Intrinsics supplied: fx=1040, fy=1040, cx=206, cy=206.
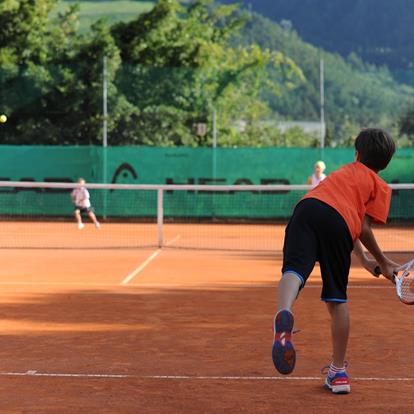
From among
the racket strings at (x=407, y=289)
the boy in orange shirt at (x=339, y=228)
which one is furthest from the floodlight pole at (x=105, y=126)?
the racket strings at (x=407, y=289)

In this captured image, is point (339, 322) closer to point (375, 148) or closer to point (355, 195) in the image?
point (355, 195)

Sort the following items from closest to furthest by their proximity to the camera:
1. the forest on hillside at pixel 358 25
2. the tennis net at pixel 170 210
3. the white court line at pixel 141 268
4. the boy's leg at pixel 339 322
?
1. the boy's leg at pixel 339 322
2. the white court line at pixel 141 268
3. the tennis net at pixel 170 210
4. the forest on hillside at pixel 358 25

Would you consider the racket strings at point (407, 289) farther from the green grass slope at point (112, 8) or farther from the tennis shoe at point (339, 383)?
the green grass slope at point (112, 8)

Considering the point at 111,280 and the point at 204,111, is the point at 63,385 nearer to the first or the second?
the point at 111,280

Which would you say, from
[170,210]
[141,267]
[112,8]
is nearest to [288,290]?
[141,267]

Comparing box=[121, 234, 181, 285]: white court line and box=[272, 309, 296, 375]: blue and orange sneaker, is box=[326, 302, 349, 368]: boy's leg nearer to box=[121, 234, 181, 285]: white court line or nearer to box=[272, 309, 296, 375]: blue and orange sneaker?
box=[272, 309, 296, 375]: blue and orange sneaker

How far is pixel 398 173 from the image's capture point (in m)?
21.4

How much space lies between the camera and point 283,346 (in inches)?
171

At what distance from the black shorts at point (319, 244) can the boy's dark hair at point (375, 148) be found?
348 mm

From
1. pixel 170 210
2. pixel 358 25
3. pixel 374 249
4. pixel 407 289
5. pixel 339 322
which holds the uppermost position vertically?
pixel 358 25

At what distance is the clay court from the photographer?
4969mm

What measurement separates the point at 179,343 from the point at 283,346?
230 centimetres

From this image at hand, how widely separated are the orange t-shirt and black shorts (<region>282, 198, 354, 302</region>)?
0.14 feet

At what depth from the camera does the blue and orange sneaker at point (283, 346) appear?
4312 millimetres
